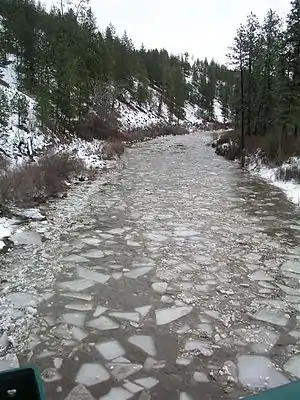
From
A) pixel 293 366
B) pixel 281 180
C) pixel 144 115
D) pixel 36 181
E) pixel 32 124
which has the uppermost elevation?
pixel 144 115

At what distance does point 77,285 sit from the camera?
17.4ft

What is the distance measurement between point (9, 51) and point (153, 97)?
131 feet

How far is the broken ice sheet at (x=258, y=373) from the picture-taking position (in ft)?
11.0

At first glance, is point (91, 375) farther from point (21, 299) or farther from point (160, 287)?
point (160, 287)

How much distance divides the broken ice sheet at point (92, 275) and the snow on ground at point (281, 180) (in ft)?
22.8

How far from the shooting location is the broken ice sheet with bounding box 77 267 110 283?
5.53 m

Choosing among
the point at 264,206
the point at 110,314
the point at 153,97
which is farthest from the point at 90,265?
the point at 153,97

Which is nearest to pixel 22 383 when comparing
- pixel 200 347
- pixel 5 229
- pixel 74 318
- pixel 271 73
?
pixel 200 347

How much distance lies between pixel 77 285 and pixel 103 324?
3.65 feet

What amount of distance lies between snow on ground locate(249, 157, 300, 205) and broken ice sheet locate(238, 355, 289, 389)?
7.84 metres

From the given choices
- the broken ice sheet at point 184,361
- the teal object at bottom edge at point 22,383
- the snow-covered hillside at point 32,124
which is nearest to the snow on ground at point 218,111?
the snow-covered hillside at point 32,124

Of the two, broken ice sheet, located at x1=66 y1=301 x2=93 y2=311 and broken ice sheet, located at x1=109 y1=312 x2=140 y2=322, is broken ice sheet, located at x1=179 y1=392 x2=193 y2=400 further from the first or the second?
broken ice sheet, located at x1=66 y1=301 x2=93 y2=311

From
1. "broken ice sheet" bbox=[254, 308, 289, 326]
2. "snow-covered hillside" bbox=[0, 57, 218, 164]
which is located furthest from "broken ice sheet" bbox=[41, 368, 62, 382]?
"snow-covered hillside" bbox=[0, 57, 218, 164]

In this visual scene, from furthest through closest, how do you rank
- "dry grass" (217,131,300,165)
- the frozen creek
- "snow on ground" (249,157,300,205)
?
"dry grass" (217,131,300,165) < "snow on ground" (249,157,300,205) < the frozen creek
